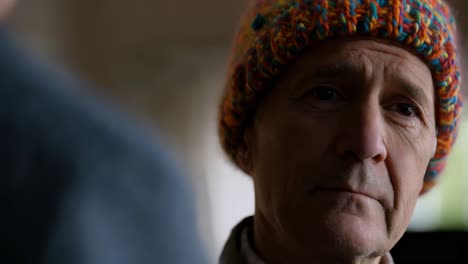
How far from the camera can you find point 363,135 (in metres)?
0.86

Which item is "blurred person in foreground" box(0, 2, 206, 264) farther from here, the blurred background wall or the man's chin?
the blurred background wall

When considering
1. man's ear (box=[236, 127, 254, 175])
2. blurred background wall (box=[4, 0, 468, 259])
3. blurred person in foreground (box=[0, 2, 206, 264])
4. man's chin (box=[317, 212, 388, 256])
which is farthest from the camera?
blurred background wall (box=[4, 0, 468, 259])

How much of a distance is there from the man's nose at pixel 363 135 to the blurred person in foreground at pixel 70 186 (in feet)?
1.77

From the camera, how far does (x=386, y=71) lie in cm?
92

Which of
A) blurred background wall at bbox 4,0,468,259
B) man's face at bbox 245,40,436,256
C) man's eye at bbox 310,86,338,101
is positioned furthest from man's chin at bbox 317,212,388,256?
blurred background wall at bbox 4,0,468,259

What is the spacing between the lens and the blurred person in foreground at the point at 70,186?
31cm

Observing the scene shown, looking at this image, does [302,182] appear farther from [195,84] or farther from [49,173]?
[195,84]

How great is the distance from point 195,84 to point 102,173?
2941 millimetres

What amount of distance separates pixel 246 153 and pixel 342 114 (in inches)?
9.4

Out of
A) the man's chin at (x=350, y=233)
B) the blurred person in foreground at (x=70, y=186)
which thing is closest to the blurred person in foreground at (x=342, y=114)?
the man's chin at (x=350, y=233)

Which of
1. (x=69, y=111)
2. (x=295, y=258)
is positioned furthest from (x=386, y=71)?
(x=69, y=111)

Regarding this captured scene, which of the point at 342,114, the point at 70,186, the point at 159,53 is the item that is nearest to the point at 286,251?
the point at 342,114

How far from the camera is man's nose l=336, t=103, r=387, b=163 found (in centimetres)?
85

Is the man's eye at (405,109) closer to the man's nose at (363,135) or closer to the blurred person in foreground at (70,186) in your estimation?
the man's nose at (363,135)
